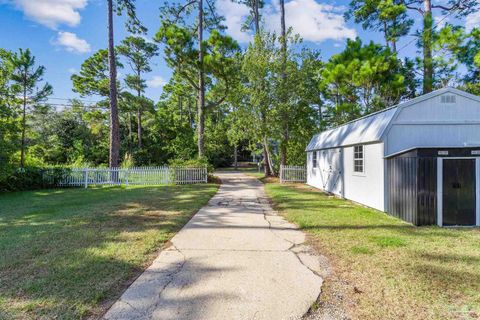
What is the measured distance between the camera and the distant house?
224 inches

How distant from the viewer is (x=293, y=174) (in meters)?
16.1

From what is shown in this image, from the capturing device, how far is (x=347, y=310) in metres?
2.50


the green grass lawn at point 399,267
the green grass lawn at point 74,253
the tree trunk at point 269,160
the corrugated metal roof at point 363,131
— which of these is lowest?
the green grass lawn at point 399,267

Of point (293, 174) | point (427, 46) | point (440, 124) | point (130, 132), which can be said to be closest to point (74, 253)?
point (440, 124)

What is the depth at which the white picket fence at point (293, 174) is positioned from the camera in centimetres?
1595

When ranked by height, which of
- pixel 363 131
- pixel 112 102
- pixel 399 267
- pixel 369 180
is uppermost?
pixel 112 102

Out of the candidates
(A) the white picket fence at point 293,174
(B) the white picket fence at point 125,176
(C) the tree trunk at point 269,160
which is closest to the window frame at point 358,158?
(A) the white picket fence at point 293,174

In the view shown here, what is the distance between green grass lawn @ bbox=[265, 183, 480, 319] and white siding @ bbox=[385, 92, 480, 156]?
278cm

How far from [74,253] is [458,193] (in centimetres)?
763

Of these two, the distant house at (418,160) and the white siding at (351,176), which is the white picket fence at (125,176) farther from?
the distant house at (418,160)

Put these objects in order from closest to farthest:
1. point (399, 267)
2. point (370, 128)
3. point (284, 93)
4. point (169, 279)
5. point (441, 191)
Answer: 1. point (169, 279)
2. point (399, 267)
3. point (441, 191)
4. point (370, 128)
5. point (284, 93)

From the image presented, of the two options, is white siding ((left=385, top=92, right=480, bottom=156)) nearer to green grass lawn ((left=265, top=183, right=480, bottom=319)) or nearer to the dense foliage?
green grass lawn ((left=265, top=183, right=480, bottom=319))

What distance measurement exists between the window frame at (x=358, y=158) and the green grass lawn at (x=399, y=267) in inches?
99.6

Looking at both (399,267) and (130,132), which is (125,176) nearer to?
(399,267)
